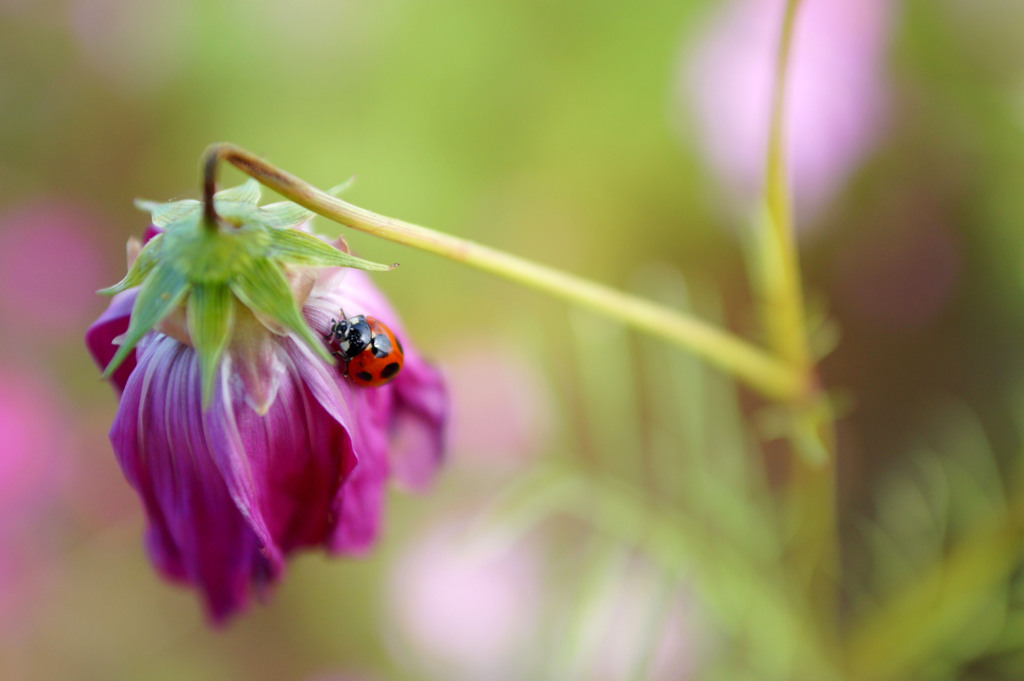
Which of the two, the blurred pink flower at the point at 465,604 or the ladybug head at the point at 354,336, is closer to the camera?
the ladybug head at the point at 354,336

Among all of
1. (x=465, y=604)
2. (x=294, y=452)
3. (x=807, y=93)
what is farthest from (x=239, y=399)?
(x=807, y=93)

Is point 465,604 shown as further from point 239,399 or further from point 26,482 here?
point 239,399

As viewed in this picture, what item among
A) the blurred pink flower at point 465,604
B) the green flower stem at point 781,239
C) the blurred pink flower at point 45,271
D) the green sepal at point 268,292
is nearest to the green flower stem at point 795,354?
the green flower stem at point 781,239

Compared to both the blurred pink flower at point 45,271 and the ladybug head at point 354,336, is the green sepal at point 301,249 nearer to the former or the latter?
the ladybug head at point 354,336

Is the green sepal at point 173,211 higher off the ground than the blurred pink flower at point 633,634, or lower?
higher

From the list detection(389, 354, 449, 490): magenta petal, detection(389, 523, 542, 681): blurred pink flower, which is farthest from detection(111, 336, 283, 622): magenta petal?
detection(389, 523, 542, 681): blurred pink flower

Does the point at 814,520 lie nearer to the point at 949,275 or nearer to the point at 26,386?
the point at 949,275

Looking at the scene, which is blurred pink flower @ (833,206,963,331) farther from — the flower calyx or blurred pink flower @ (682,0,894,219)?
the flower calyx

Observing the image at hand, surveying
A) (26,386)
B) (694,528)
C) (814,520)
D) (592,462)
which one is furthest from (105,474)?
(814,520)
